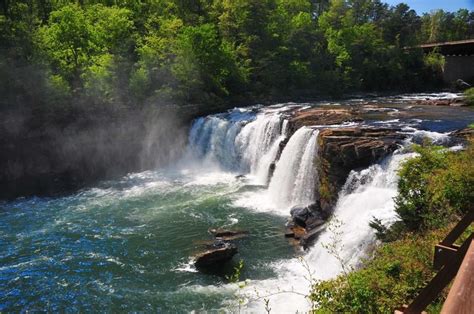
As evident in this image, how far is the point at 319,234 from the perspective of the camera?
50.0 ft

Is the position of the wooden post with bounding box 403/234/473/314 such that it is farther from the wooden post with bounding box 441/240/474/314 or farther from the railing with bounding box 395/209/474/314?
the wooden post with bounding box 441/240/474/314

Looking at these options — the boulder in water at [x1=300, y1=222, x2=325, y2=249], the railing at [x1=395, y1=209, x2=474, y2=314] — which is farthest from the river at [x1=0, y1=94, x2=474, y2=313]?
the railing at [x1=395, y1=209, x2=474, y2=314]

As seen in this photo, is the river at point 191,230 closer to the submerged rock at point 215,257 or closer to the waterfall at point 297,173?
the waterfall at point 297,173

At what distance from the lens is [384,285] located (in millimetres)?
7430

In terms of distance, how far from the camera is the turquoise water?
12703 millimetres

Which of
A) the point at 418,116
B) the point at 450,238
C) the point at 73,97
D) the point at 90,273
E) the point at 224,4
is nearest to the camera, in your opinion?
the point at 450,238

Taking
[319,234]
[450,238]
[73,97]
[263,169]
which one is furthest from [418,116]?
[73,97]

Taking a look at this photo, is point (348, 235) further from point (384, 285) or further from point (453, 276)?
point (453, 276)

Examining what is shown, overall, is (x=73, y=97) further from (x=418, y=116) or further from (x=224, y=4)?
(x=418, y=116)

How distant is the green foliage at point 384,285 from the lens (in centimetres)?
710

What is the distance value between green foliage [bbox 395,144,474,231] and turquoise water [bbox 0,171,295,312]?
5.42 m

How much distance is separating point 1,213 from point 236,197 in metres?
13.0

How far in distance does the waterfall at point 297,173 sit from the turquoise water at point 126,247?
1731mm

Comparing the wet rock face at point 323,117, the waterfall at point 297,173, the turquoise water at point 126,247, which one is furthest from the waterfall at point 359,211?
the wet rock face at point 323,117
